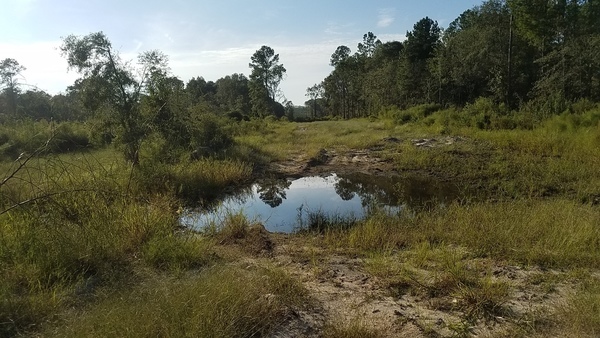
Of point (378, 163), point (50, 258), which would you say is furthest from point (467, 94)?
point (50, 258)

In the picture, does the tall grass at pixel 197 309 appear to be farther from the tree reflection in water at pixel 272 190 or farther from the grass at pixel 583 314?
the tree reflection in water at pixel 272 190

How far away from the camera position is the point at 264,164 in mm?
16109

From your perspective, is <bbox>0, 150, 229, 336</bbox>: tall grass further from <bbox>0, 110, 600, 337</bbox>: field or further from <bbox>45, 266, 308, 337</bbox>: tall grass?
<bbox>45, 266, 308, 337</bbox>: tall grass

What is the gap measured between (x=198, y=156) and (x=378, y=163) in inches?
285

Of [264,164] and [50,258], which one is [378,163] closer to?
[264,164]

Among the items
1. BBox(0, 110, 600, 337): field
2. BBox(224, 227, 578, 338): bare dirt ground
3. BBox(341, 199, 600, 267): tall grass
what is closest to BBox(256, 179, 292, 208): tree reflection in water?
BBox(0, 110, 600, 337): field

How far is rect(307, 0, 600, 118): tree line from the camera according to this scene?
2294 cm

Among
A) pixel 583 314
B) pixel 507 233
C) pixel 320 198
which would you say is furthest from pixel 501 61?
pixel 583 314

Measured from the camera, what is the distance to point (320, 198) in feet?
38.0

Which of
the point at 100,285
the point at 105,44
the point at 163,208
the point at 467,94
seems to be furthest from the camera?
the point at 467,94

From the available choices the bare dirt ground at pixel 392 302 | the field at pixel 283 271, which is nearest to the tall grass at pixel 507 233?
the field at pixel 283 271

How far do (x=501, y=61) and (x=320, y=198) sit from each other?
27.3 m

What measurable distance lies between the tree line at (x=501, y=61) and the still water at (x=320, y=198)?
11005 millimetres

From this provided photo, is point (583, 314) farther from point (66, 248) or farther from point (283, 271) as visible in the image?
point (66, 248)
